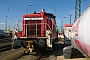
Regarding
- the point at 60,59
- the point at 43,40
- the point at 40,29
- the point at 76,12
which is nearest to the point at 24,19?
the point at 40,29

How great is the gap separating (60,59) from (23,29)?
3.76m

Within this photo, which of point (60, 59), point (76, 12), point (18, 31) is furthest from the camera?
point (76, 12)

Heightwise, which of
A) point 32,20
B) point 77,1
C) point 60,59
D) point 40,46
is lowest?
point 60,59

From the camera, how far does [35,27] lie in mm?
13367

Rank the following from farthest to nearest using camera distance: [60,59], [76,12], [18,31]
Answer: [76,12] < [18,31] < [60,59]

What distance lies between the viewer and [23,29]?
13.3 meters

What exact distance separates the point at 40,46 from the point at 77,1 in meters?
49.1

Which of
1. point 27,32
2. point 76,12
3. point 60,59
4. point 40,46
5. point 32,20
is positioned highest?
point 76,12

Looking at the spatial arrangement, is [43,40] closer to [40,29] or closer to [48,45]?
[48,45]

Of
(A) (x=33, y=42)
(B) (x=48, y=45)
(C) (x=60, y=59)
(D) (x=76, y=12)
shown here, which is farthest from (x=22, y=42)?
(D) (x=76, y=12)

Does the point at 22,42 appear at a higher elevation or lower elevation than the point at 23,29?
lower

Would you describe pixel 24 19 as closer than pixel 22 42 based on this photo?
No

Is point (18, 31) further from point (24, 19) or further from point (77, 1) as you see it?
point (77, 1)

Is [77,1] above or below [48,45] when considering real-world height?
above
